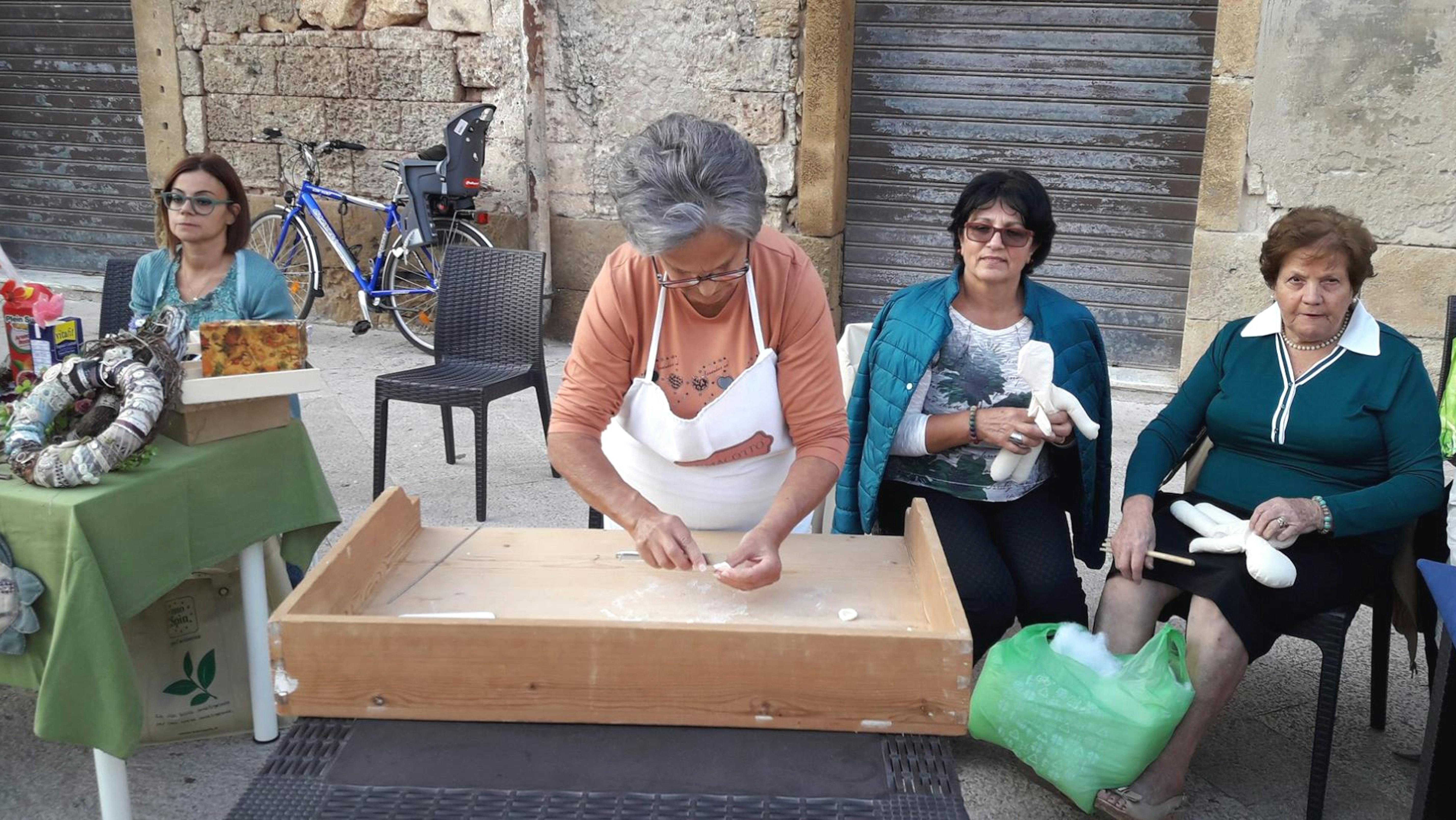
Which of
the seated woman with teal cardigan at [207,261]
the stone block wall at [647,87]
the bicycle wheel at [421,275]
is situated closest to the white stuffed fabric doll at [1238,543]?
the seated woman with teal cardigan at [207,261]

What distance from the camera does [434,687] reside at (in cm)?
151

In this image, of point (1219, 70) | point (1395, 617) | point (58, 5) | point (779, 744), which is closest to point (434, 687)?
point (779, 744)

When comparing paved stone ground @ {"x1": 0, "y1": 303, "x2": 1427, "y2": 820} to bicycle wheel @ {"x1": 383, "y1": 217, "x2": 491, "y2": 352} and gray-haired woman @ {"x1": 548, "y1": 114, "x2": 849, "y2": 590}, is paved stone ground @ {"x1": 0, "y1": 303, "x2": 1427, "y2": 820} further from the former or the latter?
bicycle wheel @ {"x1": 383, "y1": 217, "x2": 491, "y2": 352}

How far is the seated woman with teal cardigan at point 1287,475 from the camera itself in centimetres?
235

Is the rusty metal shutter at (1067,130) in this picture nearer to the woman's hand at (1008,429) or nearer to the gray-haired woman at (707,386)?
the woman's hand at (1008,429)

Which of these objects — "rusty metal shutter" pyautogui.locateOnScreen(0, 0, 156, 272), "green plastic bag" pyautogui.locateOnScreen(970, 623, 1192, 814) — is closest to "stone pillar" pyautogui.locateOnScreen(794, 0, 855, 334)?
"green plastic bag" pyautogui.locateOnScreen(970, 623, 1192, 814)

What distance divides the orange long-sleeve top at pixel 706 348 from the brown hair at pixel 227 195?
5.36ft

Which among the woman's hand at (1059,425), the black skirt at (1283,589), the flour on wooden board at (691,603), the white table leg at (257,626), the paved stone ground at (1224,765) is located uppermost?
the woman's hand at (1059,425)

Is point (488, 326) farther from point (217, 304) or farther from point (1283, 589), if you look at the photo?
point (1283, 589)

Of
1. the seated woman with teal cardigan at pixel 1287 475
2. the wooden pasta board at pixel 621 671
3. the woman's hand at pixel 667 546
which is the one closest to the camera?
the wooden pasta board at pixel 621 671

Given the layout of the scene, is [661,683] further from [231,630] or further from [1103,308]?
[1103,308]

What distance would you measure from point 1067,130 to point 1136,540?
156 inches

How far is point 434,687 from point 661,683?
0.30 meters

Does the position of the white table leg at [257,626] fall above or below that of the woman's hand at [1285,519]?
below
